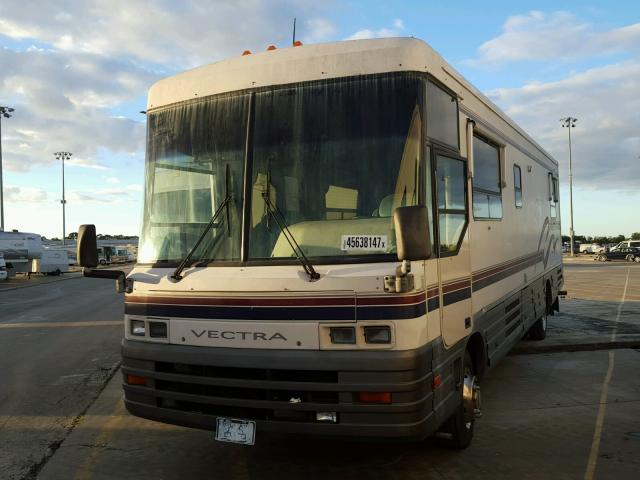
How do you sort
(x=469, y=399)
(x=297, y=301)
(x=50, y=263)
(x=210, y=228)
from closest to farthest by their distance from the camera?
(x=297, y=301) < (x=210, y=228) < (x=469, y=399) < (x=50, y=263)

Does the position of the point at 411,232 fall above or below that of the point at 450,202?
below

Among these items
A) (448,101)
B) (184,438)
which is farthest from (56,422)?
(448,101)

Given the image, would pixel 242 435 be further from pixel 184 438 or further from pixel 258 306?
pixel 184 438

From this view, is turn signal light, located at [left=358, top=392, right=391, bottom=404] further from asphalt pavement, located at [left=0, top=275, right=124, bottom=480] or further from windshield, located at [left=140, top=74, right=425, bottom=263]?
asphalt pavement, located at [left=0, top=275, right=124, bottom=480]

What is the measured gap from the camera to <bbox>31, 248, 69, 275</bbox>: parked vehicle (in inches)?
1635

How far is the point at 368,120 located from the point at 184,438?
3417 millimetres

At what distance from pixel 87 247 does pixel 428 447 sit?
3.24 m

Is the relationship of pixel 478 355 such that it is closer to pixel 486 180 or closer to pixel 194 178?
pixel 486 180

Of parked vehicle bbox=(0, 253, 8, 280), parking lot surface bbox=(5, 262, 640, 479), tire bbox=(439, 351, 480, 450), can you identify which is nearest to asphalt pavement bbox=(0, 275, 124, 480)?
parking lot surface bbox=(5, 262, 640, 479)

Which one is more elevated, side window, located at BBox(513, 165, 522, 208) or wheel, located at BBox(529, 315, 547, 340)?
side window, located at BBox(513, 165, 522, 208)

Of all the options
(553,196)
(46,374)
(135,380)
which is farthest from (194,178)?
(553,196)

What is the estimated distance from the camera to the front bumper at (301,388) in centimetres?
354

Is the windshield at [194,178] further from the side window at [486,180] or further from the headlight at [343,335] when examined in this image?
the side window at [486,180]

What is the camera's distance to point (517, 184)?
7035 millimetres
